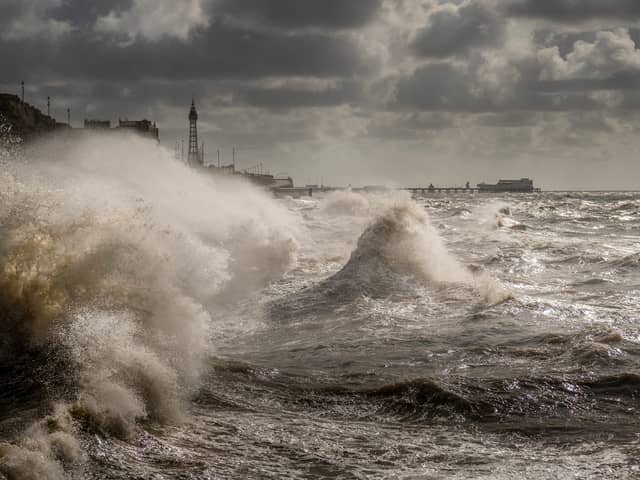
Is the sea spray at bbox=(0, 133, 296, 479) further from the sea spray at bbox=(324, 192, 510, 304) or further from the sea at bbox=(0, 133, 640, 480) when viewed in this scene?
the sea spray at bbox=(324, 192, 510, 304)

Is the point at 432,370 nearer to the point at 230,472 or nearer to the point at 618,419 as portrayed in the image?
the point at 618,419

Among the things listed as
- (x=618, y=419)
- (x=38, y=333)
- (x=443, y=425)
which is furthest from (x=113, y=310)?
(x=618, y=419)

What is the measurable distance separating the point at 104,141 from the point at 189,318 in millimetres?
39154

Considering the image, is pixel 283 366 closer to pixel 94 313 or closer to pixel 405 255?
pixel 94 313

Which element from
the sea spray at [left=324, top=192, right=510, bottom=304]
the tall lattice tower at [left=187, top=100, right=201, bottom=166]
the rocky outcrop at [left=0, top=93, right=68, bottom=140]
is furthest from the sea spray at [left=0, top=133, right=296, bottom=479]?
the tall lattice tower at [left=187, top=100, right=201, bottom=166]

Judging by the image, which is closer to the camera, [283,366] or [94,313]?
[94,313]

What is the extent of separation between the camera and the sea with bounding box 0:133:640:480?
663 centimetres

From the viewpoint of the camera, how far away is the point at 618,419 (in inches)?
314

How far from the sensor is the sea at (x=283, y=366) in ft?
21.8

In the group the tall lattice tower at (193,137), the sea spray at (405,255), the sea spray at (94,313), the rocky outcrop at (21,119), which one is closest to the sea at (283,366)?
the sea spray at (94,313)

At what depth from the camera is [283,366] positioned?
1015 cm

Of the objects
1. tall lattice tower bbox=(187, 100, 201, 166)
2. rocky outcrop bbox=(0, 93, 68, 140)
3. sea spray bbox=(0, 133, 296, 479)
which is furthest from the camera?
tall lattice tower bbox=(187, 100, 201, 166)

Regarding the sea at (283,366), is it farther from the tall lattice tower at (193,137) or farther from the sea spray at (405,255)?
the tall lattice tower at (193,137)

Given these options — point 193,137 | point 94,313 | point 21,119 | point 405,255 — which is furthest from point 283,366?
point 193,137
